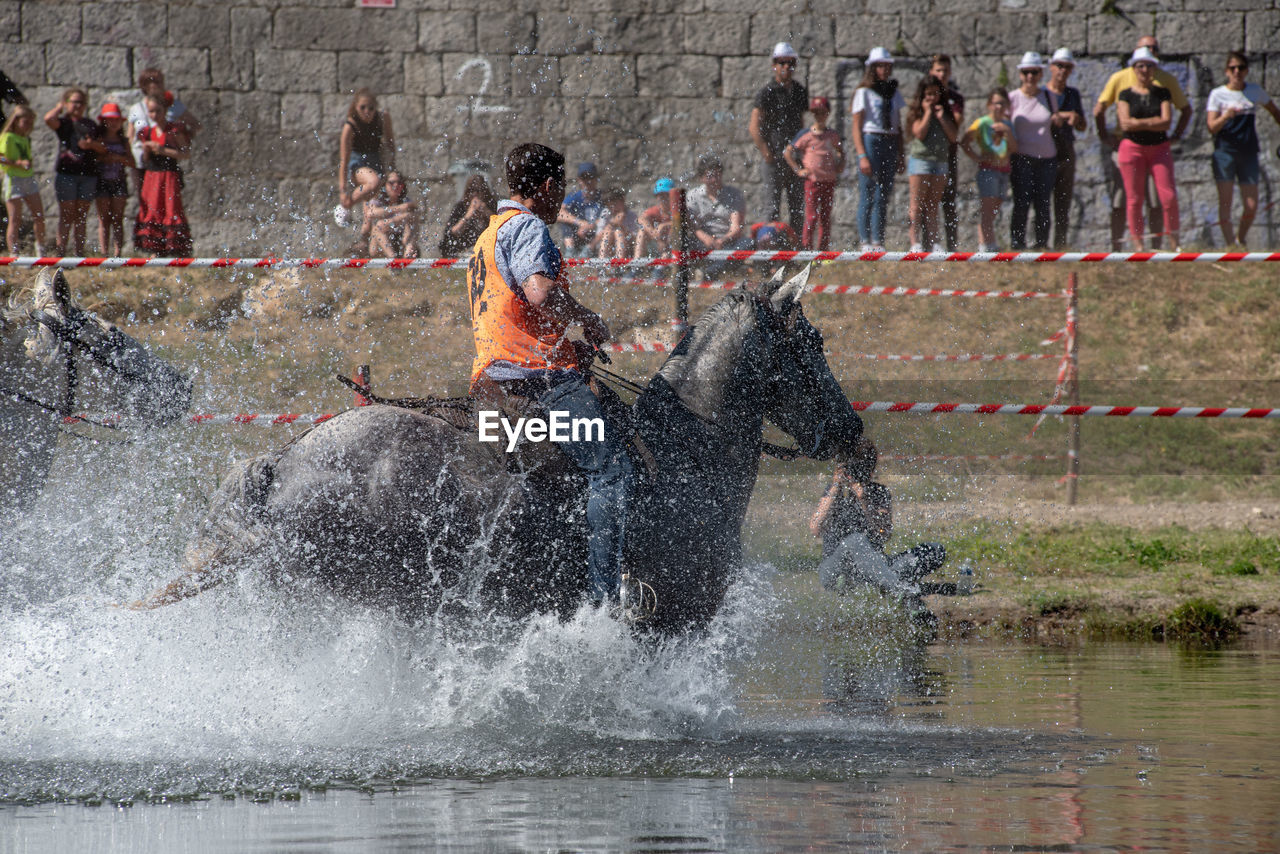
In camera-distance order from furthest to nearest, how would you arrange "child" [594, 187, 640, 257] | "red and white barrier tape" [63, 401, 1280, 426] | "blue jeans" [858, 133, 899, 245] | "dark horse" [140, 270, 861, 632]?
"blue jeans" [858, 133, 899, 245] < "child" [594, 187, 640, 257] < "red and white barrier tape" [63, 401, 1280, 426] < "dark horse" [140, 270, 861, 632]

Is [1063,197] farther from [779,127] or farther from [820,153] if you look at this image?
[779,127]

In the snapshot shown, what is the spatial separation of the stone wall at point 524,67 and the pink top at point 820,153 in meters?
2.67

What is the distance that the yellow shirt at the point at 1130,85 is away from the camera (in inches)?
616

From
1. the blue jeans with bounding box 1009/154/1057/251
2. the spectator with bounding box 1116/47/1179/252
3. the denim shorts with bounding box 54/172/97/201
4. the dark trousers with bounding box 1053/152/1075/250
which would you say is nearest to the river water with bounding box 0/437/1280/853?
the denim shorts with bounding box 54/172/97/201

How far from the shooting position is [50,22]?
17.3 metres

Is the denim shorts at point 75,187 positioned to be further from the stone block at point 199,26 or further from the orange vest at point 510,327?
the orange vest at point 510,327

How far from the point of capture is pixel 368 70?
1769 centimetres

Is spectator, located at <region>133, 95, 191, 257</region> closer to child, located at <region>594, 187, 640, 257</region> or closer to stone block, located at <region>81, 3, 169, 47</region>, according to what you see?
stone block, located at <region>81, 3, 169, 47</region>

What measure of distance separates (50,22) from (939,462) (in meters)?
→ 11.3

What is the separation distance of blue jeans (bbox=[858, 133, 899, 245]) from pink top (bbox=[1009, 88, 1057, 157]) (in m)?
1.28

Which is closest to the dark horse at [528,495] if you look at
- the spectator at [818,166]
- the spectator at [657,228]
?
the spectator at [657,228]

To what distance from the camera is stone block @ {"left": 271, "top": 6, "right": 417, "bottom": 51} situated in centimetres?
1764

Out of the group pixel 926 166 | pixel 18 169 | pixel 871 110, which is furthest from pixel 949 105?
pixel 18 169

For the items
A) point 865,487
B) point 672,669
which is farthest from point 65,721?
point 865,487
